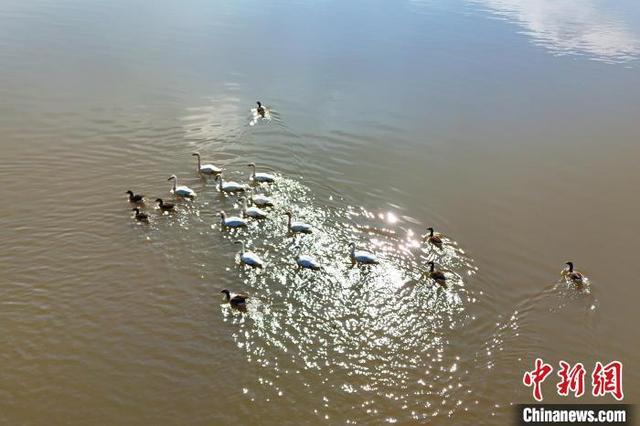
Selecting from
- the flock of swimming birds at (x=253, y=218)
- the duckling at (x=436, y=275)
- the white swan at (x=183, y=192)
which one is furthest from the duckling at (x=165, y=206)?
the duckling at (x=436, y=275)

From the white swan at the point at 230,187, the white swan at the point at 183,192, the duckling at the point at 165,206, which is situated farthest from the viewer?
the white swan at the point at 230,187

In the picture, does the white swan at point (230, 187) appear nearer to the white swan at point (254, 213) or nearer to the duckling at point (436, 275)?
the white swan at point (254, 213)

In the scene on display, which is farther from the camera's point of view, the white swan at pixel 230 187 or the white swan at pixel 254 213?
the white swan at pixel 230 187

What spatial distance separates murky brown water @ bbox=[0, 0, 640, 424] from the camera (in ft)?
32.9

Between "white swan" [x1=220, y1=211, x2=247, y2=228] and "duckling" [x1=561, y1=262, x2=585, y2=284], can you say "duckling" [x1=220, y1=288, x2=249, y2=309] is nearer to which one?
"white swan" [x1=220, y1=211, x2=247, y2=228]

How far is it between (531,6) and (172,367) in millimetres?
42146

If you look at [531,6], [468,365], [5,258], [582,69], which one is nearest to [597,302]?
[468,365]

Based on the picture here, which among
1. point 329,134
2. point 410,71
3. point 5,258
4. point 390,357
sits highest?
point 410,71

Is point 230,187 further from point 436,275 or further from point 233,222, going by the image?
point 436,275

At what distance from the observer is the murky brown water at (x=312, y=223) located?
32.9 ft

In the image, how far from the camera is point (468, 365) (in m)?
10.6

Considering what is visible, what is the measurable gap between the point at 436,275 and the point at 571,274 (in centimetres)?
337

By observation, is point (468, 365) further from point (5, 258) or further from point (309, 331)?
point (5, 258)

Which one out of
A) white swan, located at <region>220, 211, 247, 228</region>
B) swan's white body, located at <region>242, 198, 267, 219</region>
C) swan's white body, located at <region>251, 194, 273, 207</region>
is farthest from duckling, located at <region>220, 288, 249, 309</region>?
swan's white body, located at <region>251, 194, 273, 207</region>
